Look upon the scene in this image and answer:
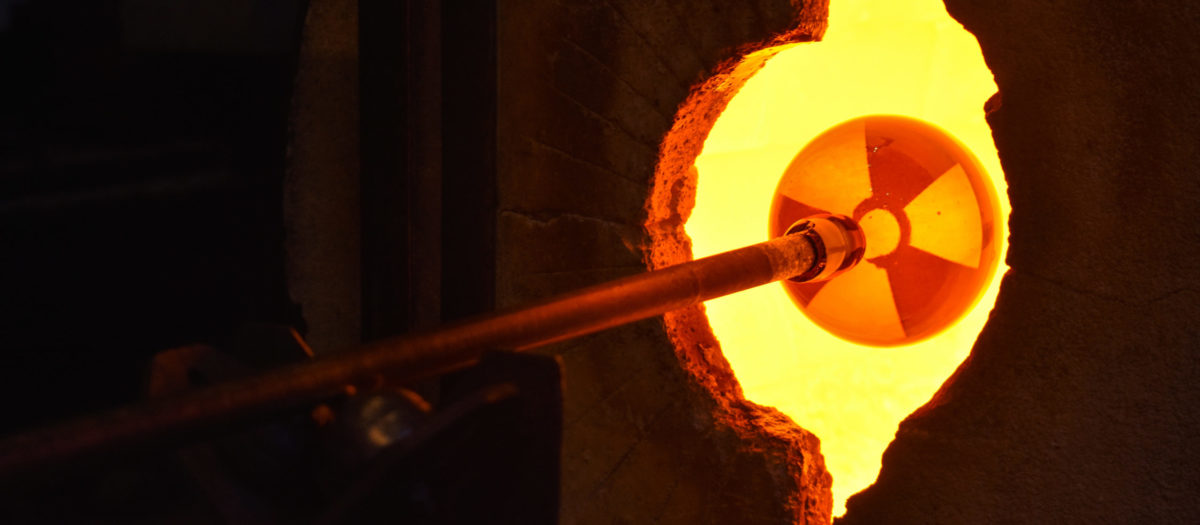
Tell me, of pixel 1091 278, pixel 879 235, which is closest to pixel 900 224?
pixel 879 235

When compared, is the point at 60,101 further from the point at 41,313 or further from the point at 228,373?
the point at 228,373

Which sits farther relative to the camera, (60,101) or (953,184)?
(953,184)

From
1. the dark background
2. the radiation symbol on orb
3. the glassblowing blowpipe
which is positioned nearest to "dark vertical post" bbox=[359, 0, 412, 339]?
the dark background

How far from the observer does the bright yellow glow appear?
504 centimetres

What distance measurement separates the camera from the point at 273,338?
4.35 ft

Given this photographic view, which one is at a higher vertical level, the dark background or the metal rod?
the dark background

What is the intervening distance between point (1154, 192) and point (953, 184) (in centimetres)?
212

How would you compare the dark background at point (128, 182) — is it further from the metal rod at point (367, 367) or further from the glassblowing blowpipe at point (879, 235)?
the glassblowing blowpipe at point (879, 235)

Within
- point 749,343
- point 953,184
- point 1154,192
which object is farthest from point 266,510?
point 749,343

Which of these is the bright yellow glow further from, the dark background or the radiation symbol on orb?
the dark background

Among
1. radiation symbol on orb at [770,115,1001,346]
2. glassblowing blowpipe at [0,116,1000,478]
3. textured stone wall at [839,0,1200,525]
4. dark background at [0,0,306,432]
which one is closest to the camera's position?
textured stone wall at [839,0,1200,525]

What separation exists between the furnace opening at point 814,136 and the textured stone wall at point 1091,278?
8.87 ft

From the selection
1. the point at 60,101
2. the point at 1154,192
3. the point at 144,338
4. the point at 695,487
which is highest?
the point at 60,101

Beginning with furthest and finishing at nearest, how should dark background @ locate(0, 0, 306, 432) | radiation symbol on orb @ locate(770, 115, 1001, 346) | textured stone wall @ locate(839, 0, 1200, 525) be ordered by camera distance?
radiation symbol on orb @ locate(770, 115, 1001, 346)
dark background @ locate(0, 0, 306, 432)
textured stone wall @ locate(839, 0, 1200, 525)
